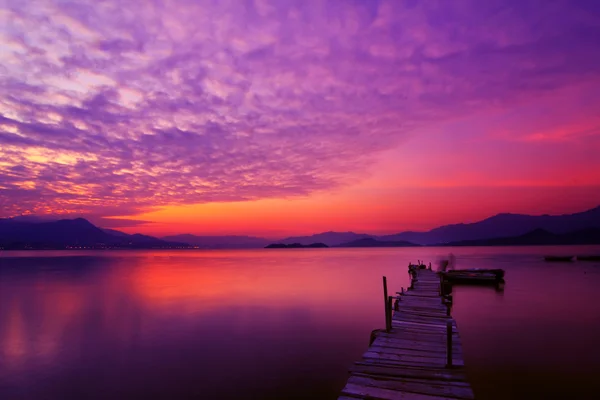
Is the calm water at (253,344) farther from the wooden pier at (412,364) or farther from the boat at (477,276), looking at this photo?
the boat at (477,276)

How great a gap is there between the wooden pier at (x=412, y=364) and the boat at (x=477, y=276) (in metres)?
35.3

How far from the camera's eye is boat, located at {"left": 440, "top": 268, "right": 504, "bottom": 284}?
52.8 meters

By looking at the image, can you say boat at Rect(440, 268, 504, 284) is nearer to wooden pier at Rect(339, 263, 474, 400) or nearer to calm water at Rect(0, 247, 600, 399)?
calm water at Rect(0, 247, 600, 399)

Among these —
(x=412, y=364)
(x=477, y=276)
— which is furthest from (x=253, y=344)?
(x=477, y=276)

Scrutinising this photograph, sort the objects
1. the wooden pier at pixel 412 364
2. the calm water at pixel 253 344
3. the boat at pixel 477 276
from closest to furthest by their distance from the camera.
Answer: the wooden pier at pixel 412 364, the calm water at pixel 253 344, the boat at pixel 477 276

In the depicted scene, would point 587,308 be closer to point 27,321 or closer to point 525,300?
point 525,300

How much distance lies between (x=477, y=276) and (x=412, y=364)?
45.1m

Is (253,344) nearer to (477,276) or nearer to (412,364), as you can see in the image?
(412,364)

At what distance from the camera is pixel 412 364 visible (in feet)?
44.5

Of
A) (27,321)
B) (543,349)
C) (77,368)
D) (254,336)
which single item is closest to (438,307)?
(543,349)

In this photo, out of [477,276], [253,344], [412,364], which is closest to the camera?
[412,364]

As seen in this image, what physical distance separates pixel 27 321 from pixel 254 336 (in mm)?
20088

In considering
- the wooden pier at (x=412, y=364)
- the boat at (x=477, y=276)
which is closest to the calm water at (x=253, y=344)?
the wooden pier at (x=412, y=364)

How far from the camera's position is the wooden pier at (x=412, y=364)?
36.8ft
